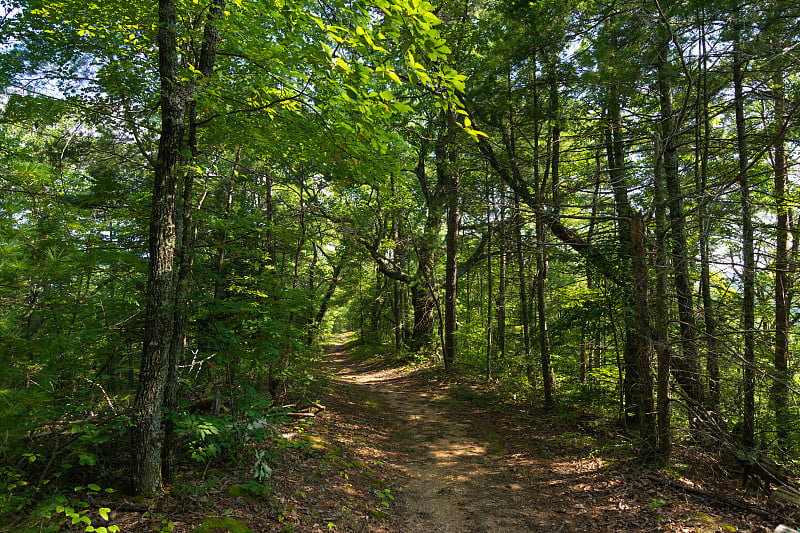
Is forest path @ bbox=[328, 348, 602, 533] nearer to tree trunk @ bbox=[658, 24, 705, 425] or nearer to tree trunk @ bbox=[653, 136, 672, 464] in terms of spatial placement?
tree trunk @ bbox=[653, 136, 672, 464]

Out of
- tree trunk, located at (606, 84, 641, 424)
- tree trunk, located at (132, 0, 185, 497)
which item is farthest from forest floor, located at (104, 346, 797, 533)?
tree trunk, located at (606, 84, 641, 424)

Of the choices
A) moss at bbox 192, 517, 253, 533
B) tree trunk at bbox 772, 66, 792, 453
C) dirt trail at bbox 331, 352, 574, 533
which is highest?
tree trunk at bbox 772, 66, 792, 453

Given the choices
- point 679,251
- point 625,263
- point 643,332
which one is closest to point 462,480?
point 643,332

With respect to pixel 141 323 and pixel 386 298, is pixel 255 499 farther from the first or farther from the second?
pixel 386 298

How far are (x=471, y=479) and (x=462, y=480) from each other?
0.52 feet

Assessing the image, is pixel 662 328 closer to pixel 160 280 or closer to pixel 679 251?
pixel 679 251

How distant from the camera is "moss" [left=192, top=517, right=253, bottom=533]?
3.33 m

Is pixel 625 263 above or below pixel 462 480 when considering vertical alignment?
above

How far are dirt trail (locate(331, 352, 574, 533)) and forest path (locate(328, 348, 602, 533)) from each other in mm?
12

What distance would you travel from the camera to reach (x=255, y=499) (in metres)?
4.07

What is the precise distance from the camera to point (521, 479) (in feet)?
18.8

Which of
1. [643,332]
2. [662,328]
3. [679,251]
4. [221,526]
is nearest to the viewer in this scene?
[221,526]

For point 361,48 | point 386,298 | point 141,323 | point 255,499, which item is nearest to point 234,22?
point 361,48

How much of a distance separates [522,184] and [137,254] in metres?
7.81
